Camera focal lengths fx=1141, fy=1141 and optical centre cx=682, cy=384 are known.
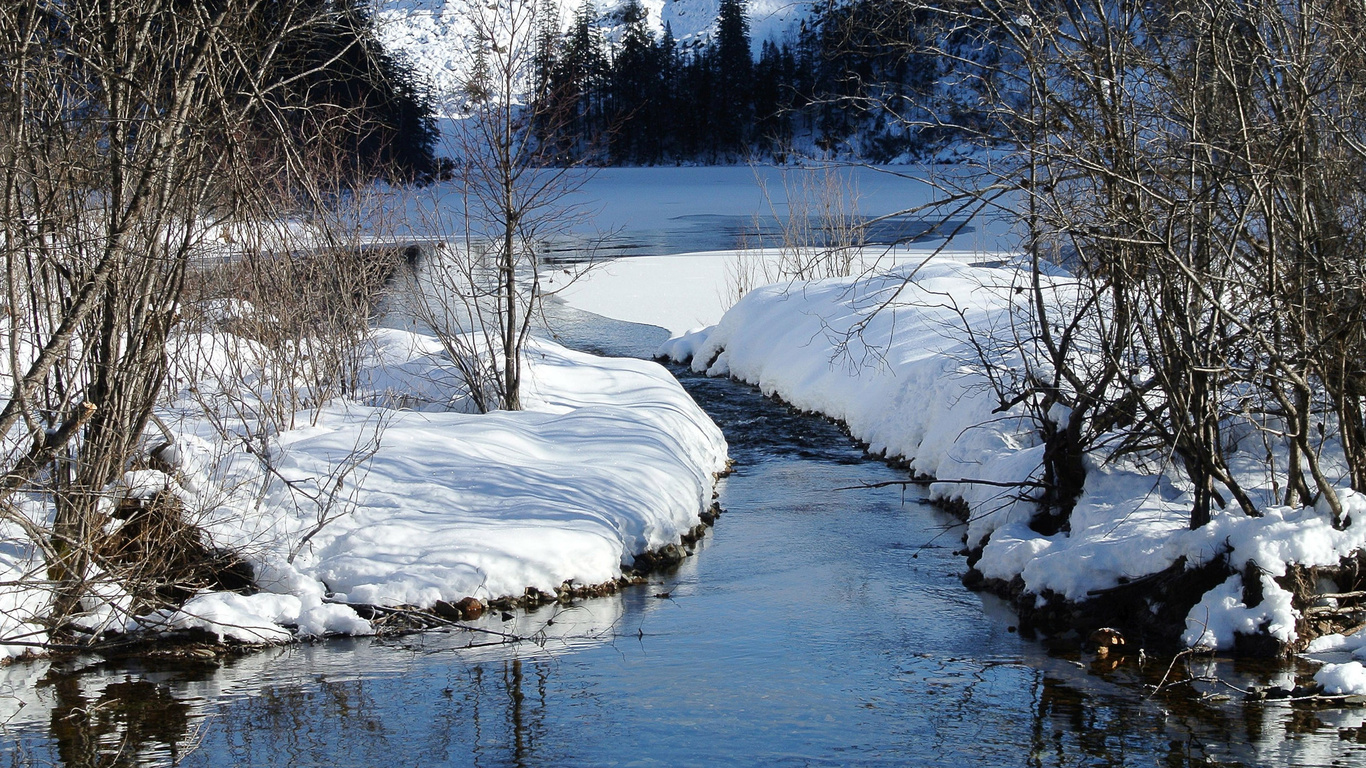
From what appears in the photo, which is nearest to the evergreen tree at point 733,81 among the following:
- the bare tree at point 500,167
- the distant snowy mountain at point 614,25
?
the distant snowy mountain at point 614,25

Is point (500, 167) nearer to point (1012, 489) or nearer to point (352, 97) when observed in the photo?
point (352, 97)

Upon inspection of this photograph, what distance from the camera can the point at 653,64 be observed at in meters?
64.1

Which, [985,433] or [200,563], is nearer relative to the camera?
[200,563]

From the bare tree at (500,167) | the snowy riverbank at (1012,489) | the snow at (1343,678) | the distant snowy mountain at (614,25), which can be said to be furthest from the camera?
the distant snowy mountain at (614,25)

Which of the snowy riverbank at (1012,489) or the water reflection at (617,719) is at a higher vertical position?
the snowy riverbank at (1012,489)

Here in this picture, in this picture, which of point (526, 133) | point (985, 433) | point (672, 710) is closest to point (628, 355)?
point (526, 133)

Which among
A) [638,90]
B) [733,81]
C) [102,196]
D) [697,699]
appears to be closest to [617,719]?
[697,699]

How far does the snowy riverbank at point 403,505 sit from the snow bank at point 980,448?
92.7 inches

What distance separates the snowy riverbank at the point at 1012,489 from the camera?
22.9 ft

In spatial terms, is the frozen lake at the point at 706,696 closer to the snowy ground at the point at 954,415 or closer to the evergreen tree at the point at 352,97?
the snowy ground at the point at 954,415

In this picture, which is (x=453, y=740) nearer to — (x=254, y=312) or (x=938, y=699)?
(x=938, y=699)

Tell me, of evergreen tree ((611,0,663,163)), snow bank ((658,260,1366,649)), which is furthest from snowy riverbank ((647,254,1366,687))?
evergreen tree ((611,0,663,163))

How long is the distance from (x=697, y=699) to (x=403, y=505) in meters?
3.34

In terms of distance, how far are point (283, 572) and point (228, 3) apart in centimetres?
400
